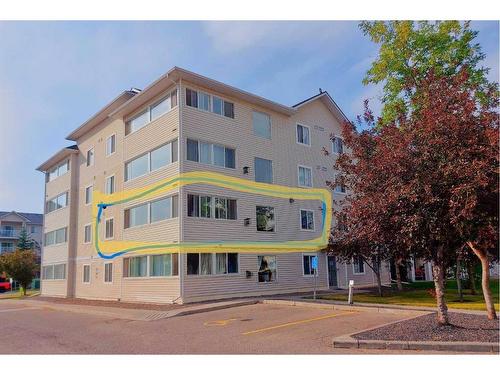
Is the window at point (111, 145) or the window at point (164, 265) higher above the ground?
the window at point (111, 145)

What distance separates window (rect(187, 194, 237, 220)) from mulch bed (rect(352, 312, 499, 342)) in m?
12.4

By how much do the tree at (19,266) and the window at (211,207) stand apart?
79.5 ft

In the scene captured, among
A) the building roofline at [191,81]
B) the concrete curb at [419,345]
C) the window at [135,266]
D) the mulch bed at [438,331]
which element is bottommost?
the concrete curb at [419,345]

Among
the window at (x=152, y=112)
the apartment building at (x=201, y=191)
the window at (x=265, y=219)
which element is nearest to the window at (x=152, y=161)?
the apartment building at (x=201, y=191)

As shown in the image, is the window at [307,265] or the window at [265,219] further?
the window at [307,265]

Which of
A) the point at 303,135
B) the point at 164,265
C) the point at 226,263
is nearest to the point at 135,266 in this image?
the point at 164,265

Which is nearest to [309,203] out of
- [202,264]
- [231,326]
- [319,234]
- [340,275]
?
[319,234]

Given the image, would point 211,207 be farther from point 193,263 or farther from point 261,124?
point 261,124

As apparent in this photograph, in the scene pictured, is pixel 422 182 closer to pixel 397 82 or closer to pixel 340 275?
pixel 397 82

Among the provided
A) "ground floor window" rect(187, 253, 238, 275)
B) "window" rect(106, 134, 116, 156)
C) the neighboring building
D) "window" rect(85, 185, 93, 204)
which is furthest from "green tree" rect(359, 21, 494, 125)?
the neighboring building

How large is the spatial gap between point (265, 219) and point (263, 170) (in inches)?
112

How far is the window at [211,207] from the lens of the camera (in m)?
22.1

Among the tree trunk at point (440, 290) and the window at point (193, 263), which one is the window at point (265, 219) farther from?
the tree trunk at point (440, 290)

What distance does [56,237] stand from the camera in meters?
36.5
